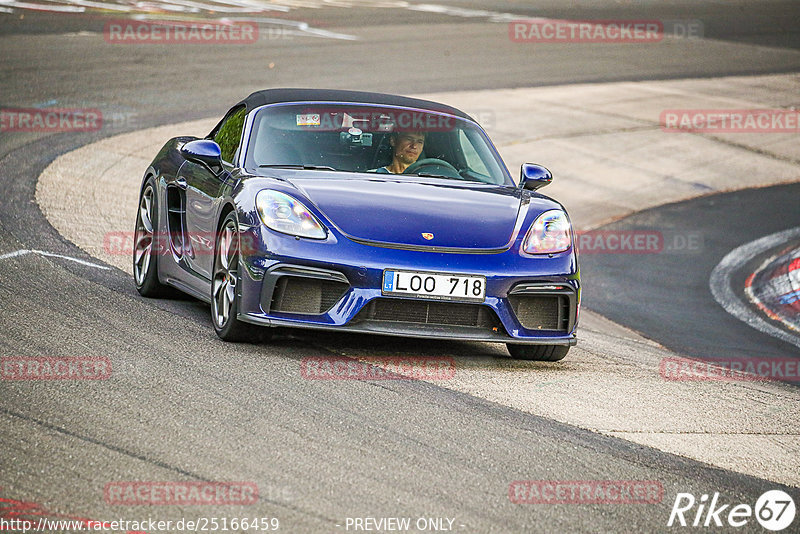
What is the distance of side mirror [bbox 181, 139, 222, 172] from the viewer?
6.84 meters

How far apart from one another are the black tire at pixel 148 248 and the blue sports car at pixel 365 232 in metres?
0.03

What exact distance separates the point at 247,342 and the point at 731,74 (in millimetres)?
20886

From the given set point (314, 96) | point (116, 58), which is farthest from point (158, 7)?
point (314, 96)

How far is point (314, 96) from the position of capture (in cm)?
751

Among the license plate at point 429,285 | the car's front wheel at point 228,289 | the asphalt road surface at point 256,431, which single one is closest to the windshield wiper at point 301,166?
the car's front wheel at point 228,289

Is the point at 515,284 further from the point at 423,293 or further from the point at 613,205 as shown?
the point at 613,205

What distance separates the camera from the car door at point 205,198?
6805 millimetres

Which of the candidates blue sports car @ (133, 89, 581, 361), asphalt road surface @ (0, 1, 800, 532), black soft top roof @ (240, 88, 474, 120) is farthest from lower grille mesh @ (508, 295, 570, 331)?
black soft top roof @ (240, 88, 474, 120)

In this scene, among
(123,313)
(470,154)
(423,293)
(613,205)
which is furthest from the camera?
(613,205)

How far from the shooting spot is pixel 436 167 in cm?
727

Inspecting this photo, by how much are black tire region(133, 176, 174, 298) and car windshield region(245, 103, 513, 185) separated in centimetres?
107

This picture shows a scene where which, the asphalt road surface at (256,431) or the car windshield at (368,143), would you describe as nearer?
the asphalt road surface at (256,431)

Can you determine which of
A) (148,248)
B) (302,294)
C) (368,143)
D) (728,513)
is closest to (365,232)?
(302,294)

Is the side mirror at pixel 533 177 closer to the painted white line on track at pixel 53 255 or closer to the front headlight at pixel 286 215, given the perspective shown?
the front headlight at pixel 286 215
